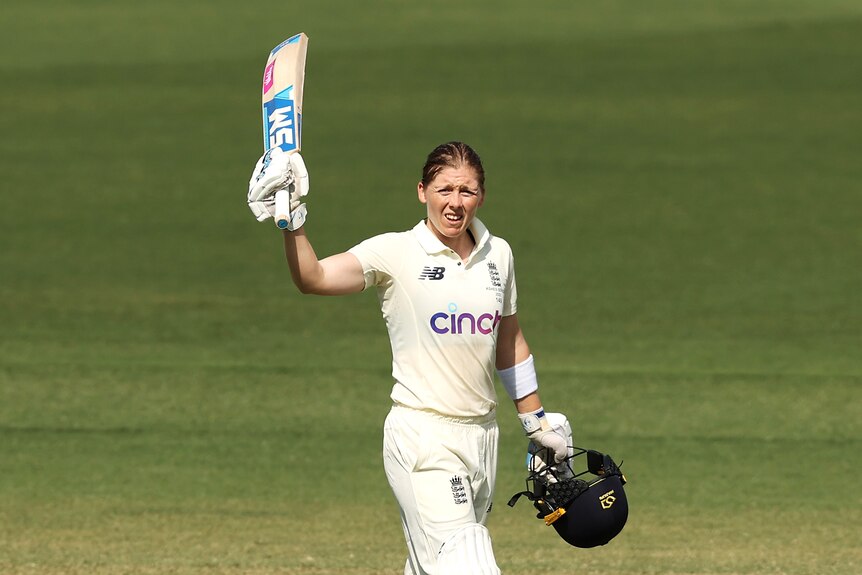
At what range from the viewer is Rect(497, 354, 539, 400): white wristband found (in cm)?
680

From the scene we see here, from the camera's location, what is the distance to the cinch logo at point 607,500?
6.71 metres

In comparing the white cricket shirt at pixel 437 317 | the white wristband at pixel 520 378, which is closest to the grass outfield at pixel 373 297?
the white wristband at pixel 520 378

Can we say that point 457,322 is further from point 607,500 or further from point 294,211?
point 607,500

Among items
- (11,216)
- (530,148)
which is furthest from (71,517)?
(530,148)

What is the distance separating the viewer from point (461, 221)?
6434 mm

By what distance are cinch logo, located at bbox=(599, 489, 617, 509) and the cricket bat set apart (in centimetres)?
184

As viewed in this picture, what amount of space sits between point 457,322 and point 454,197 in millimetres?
500

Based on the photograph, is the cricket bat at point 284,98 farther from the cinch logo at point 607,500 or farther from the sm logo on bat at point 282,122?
the cinch logo at point 607,500

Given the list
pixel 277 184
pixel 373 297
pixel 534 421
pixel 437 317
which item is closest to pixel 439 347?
pixel 437 317

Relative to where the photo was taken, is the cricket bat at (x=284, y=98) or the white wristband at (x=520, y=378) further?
the white wristband at (x=520, y=378)

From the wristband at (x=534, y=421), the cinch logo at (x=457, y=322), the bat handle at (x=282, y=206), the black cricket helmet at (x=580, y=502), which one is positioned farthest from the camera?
the wristband at (x=534, y=421)

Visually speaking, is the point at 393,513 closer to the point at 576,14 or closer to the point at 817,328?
the point at 817,328

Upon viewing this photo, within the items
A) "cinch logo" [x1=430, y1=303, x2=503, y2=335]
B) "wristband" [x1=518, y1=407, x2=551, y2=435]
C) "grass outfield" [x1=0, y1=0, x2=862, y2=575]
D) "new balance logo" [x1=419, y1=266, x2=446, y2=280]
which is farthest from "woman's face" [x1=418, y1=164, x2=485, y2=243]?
"grass outfield" [x1=0, y1=0, x2=862, y2=575]

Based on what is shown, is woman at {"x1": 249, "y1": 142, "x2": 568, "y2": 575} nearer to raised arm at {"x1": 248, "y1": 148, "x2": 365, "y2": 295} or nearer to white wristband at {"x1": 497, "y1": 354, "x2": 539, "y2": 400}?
raised arm at {"x1": 248, "y1": 148, "x2": 365, "y2": 295}
